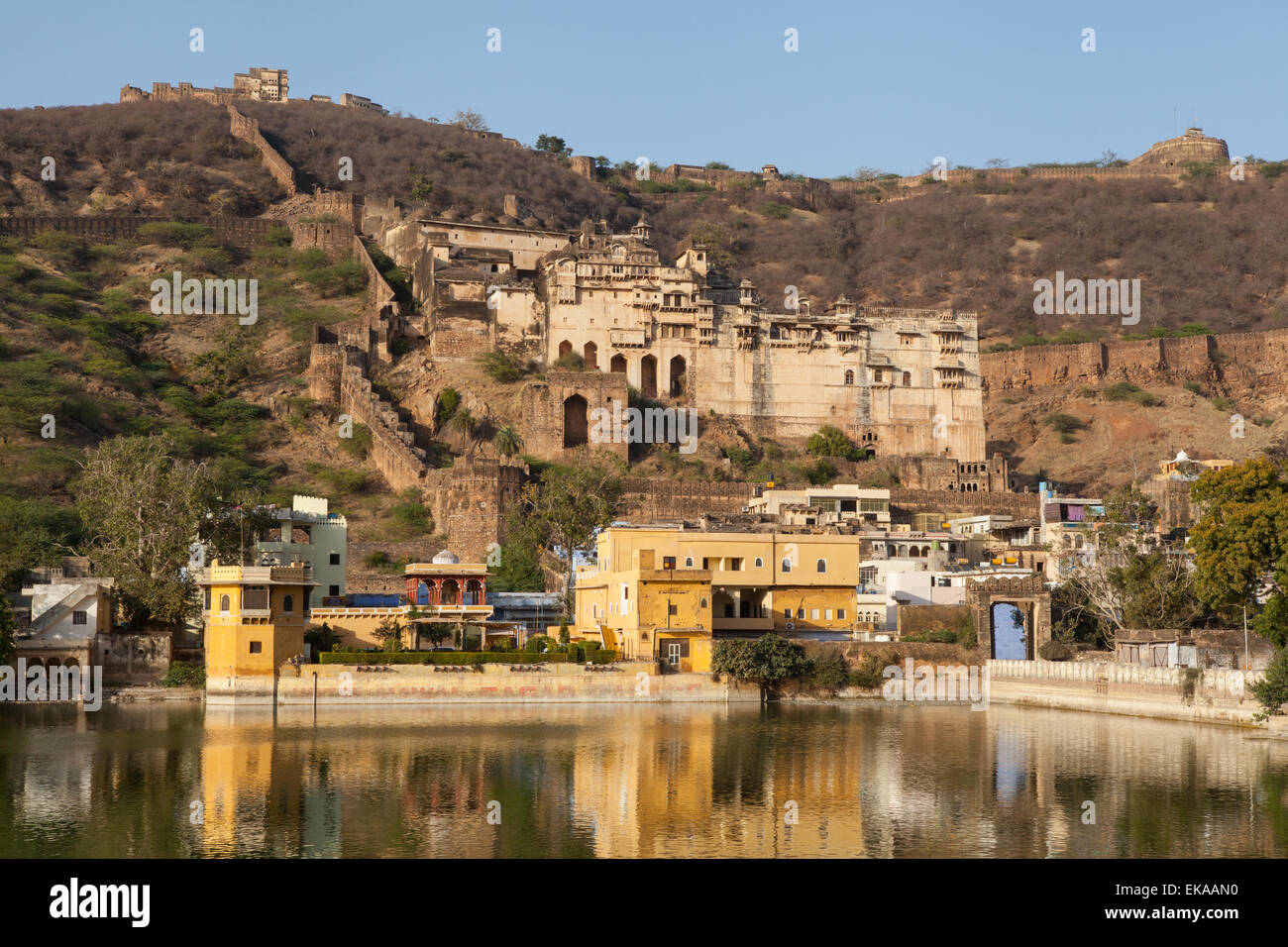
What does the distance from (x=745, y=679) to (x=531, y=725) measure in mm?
7700

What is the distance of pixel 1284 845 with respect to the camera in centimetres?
2309

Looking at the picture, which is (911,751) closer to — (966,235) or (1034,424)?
(1034,424)

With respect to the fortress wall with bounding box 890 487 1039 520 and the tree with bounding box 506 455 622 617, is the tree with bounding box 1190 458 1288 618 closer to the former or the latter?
the tree with bounding box 506 455 622 617

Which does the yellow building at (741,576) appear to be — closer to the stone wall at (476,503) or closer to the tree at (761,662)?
the tree at (761,662)

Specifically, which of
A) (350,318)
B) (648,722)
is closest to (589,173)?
(350,318)

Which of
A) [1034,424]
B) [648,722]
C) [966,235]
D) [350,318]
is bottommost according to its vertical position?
[648,722]

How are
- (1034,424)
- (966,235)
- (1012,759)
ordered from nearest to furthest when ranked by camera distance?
(1012,759)
(1034,424)
(966,235)

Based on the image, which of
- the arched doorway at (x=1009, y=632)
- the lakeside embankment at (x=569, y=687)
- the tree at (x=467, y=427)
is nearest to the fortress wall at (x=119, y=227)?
the tree at (x=467, y=427)

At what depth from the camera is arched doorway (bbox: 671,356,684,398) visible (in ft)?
238

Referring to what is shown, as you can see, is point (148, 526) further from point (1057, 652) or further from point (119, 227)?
point (119, 227)

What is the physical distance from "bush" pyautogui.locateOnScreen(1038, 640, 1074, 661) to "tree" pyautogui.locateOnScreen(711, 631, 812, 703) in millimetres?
6947

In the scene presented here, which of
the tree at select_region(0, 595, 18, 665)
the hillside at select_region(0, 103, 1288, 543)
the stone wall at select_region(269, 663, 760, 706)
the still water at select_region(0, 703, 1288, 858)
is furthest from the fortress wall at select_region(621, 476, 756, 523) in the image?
the tree at select_region(0, 595, 18, 665)

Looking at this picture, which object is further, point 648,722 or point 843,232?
point 843,232

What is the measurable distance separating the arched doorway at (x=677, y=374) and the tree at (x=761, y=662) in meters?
30.7
